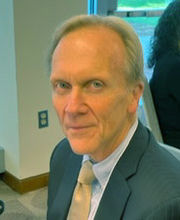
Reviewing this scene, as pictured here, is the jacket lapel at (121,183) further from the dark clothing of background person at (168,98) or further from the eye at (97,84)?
the dark clothing of background person at (168,98)

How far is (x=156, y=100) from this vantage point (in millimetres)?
2406

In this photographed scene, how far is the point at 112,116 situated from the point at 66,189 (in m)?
0.37

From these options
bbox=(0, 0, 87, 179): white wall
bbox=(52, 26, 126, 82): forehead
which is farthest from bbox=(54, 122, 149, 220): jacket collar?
bbox=(0, 0, 87, 179): white wall

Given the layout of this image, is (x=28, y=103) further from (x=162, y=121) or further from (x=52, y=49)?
(x=52, y=49)

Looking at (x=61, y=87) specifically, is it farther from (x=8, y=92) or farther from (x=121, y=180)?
(x=8, y=92)

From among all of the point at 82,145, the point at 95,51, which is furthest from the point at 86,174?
the point at 95,51

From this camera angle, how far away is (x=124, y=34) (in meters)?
0.99

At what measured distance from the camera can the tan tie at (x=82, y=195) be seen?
115 cm

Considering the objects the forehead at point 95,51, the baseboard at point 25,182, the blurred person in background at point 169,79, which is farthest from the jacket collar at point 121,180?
the baseboard at point 25,182

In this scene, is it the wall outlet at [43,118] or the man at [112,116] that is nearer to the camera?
the man at [112,116]

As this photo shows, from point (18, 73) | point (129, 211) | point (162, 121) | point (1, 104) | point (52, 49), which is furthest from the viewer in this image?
point (1, 104)

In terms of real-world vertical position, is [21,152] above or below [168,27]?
below

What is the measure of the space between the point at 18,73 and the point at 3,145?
2.13ft

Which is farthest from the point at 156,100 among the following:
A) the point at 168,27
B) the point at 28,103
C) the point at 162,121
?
the point at 28,103
